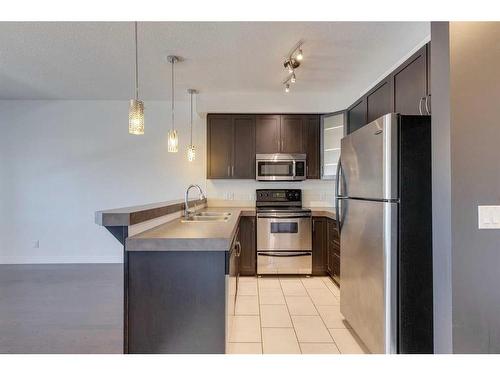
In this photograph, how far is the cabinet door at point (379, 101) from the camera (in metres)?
2.62

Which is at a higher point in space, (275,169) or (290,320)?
(275,169)

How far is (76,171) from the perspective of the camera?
4270 mm

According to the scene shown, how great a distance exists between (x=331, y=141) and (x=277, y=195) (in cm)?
113

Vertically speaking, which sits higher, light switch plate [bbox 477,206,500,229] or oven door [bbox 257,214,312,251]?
light switch plate [bbox 477,206,500,229]

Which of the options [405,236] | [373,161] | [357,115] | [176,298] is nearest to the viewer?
[176,298]

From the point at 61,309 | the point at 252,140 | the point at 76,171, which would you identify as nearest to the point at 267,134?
the point at 252,140

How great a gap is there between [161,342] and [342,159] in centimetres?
193

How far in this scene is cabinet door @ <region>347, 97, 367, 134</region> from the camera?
10.5 ft

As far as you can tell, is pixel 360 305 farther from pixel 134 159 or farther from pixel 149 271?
pixel 134 159

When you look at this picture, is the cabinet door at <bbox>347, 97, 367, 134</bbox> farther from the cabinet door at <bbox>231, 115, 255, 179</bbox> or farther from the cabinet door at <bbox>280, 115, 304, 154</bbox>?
the cabinet door at <bbox>231, 115, 255, 179</bbox>

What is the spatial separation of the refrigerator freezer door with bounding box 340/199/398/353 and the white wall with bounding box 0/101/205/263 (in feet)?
9.06

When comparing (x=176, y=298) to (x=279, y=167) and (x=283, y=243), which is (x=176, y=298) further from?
(x=279, y=167)

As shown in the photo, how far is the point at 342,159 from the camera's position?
238 centimetres

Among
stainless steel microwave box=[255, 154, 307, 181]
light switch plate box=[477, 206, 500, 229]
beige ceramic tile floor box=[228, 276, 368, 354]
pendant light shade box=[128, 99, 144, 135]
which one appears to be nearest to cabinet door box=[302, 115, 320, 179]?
stainless steel microwave box=[255, 154, 307, 181]
